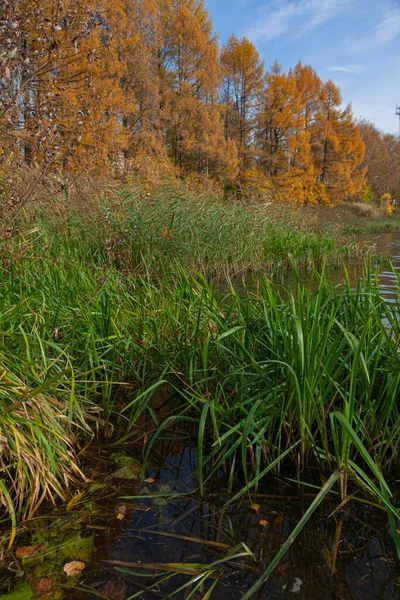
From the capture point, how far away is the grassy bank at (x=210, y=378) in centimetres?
179

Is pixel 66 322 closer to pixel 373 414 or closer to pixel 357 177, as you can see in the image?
pixel 373 414

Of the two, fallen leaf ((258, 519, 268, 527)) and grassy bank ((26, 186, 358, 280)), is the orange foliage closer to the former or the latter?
grassy bank ((26, 186, 358, 280))

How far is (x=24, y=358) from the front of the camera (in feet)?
7.25

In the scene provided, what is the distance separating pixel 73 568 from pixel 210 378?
40.7 inches

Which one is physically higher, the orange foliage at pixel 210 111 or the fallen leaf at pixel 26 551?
the orange foliage at pixel 210 111

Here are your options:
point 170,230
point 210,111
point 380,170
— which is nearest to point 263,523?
point 170,230

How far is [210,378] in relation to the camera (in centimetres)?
217

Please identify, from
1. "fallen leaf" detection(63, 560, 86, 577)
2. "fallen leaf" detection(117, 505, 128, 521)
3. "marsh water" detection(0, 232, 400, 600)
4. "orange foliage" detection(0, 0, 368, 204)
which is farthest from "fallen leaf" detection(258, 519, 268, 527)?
"orange foliage" detection(0, 0, 368, 204)

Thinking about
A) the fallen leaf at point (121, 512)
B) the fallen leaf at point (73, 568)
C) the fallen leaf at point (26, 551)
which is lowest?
the fallen leaf at point (121, 512)

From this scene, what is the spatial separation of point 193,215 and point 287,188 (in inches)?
783

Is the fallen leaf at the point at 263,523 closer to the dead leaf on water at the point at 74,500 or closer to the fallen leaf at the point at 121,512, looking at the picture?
the fallen leaf at the point at 121,512

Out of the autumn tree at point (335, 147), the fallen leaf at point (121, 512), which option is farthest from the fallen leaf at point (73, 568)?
the autumn tree at point (335, 147)

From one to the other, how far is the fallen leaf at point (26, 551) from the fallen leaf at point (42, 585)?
0.42ft

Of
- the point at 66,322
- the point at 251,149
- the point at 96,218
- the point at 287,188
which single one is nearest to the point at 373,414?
the point at 66,322
